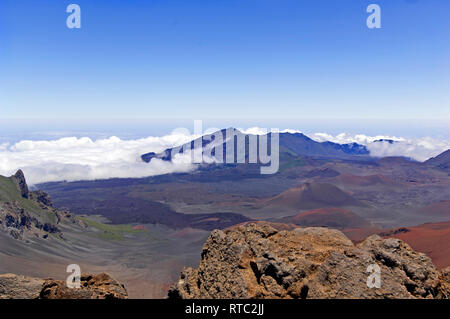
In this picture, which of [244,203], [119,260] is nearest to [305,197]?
[244,203]

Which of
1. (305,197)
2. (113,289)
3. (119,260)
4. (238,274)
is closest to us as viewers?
(238,274)

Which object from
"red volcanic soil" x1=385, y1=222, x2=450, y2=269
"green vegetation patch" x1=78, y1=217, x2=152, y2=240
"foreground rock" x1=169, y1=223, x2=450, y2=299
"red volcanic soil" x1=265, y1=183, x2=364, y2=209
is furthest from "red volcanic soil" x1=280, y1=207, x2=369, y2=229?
"foreground rock" x1=169, y1=223, x2=450, y2=299

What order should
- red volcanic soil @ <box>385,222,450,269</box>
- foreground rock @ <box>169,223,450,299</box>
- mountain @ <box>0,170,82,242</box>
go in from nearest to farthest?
foreground rock @ <box>169,223,450,299</box>
red volcanic soil @ <box>385,222,450,269</box>
mountain @ <box>0,170,82,242</box>

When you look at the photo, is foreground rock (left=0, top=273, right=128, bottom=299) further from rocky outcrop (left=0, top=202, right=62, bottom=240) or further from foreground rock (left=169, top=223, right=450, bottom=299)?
rocky outcrop (left=0, top=202, right=62, bottom=240)

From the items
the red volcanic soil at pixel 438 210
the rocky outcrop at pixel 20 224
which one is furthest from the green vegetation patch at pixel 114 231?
the red volcanic soil at pixel 438 210

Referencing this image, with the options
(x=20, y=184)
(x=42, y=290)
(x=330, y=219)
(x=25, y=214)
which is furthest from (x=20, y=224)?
(x=330, y=219)
